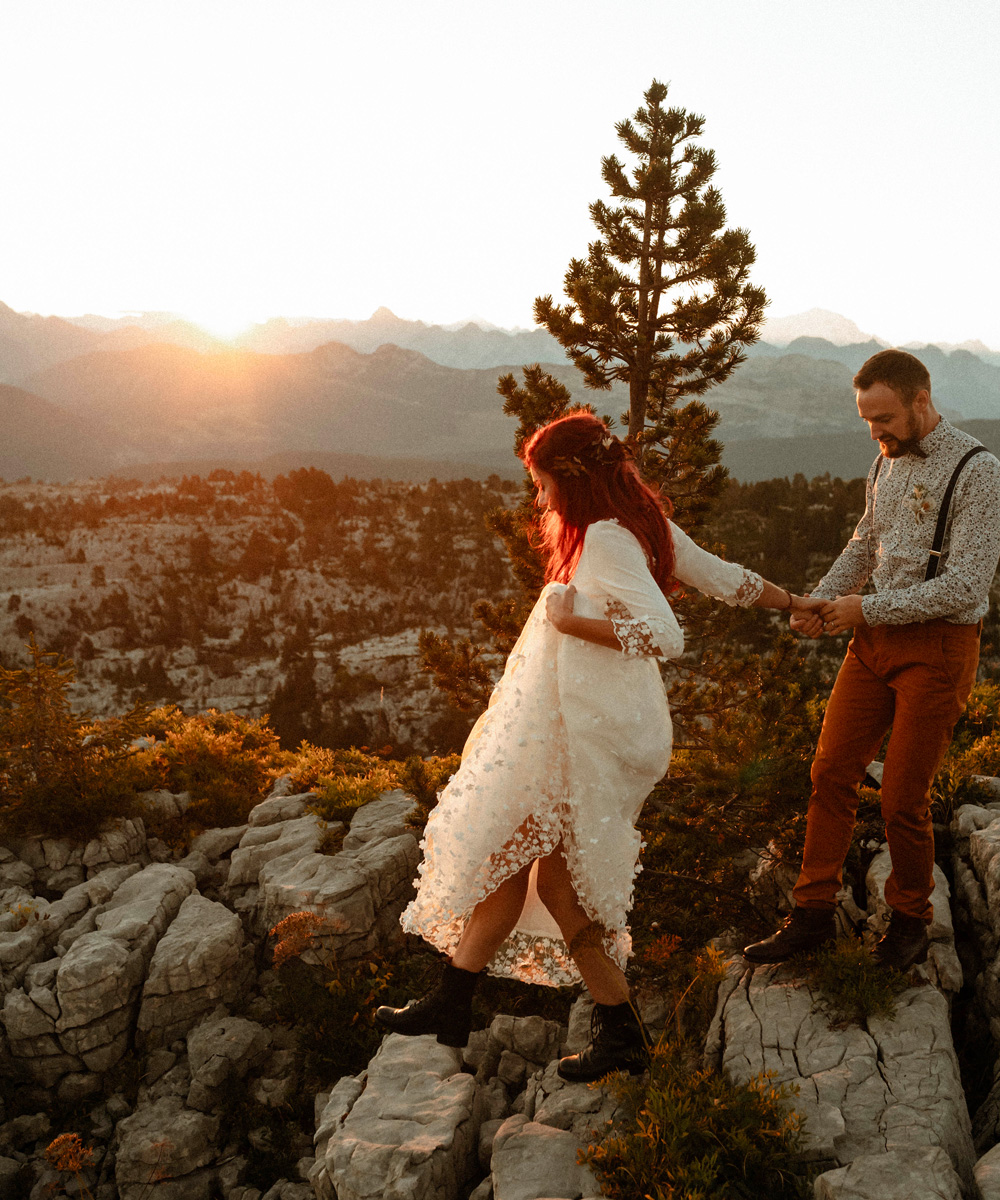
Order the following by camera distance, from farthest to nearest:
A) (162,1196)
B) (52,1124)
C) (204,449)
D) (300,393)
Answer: (300,393) < (204,449) < (52,1124) < (162,1196)

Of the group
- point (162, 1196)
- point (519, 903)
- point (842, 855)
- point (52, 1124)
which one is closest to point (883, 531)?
point (842, 855)

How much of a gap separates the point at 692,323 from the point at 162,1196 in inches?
259

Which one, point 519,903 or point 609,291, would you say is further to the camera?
point 609,291

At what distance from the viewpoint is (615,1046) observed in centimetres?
316

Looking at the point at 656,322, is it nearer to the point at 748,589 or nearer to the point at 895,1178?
the point at 748,589

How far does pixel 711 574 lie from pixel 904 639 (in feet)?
2.61

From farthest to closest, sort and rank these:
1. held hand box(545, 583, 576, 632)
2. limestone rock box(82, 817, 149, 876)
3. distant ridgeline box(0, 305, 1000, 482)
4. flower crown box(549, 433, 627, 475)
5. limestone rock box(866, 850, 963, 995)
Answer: distant ridgeline box(0, 305, 1000, 482) < limestone rock box(82, 817, 149, 876) < limestone rock box(866, 850, 963, 995) < flower crown box(549, 433, 627, 475) < held hand box(545, 583, 576, 632)

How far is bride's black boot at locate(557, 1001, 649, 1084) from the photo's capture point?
3.16 meters

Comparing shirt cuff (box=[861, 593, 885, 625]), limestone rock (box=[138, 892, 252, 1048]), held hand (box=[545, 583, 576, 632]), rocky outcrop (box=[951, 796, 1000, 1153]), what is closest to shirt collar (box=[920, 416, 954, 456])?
shirt cuff (box=[861, 593, 885, 625])

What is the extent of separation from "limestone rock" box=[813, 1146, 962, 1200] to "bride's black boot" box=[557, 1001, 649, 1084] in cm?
78

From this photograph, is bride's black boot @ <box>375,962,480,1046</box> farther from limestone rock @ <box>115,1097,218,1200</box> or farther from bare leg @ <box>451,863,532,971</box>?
limestone rock @ <box>115,1097,218,1200</box>

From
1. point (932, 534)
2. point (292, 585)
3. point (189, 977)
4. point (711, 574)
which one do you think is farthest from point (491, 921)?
point (292, 585)

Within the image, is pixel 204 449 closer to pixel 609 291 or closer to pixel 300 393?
pixel 300 393

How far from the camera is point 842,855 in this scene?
3402 millimetres
